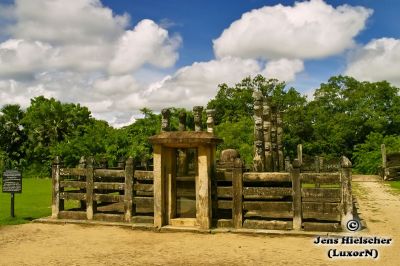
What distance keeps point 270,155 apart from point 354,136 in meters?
31.5

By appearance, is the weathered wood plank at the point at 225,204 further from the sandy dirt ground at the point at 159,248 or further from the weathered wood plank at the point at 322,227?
the weathered wood plank at the point at 322,227

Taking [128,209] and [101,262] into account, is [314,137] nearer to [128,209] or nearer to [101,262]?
[128,209]

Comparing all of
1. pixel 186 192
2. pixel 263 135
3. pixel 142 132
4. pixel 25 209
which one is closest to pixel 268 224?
pixel 186 192

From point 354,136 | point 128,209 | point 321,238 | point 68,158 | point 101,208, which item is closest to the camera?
point 321,238

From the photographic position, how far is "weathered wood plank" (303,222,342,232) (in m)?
10.2

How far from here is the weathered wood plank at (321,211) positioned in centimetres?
1031

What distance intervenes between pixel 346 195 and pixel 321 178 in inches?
26.1

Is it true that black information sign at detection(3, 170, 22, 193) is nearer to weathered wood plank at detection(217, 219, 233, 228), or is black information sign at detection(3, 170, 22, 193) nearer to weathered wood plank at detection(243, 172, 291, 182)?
weathered wood plank at detection(217, 219, 233, 228)

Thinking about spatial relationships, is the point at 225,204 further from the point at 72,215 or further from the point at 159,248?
the point at 72,215

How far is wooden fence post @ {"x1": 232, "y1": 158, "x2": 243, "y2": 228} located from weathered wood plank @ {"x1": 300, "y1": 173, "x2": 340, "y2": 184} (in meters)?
1.46

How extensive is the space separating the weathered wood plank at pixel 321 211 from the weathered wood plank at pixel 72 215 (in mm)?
5917

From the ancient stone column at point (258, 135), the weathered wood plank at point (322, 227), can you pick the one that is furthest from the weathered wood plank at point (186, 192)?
the weathered wood plank at point (322, 227)

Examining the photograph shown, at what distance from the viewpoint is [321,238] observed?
9633 millimetres

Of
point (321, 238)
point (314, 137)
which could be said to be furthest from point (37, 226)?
point (314, 137)
